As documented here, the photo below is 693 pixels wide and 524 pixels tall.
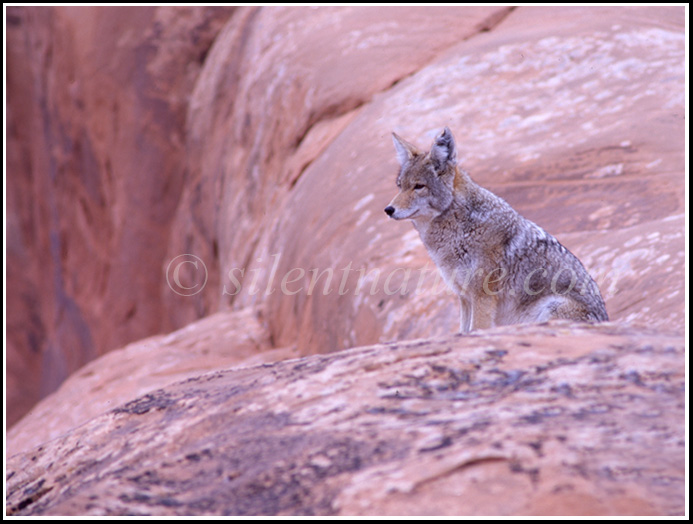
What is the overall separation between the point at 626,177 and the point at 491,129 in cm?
198

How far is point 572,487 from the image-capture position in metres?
2.82

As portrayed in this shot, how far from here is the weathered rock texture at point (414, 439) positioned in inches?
114

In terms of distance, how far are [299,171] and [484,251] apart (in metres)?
7.24

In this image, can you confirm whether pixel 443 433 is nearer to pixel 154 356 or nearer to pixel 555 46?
pixel 555 46

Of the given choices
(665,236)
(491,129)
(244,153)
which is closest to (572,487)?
(665,236)

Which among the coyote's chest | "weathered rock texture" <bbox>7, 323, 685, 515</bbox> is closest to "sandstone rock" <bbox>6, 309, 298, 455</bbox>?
the coyote's chest

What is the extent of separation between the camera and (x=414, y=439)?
128 inches

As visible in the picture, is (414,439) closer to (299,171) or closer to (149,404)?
(149,404)

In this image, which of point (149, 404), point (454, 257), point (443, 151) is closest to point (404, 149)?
point (443, 151)

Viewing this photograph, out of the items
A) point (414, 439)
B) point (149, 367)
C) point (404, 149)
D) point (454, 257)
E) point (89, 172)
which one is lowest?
point (149, 367)

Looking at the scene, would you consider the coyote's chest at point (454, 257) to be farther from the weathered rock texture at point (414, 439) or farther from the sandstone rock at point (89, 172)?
the sandstone rock at point (89, 172)

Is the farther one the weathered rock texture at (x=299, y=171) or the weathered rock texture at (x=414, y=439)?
the weathered rock texture at (x=299, y=171)

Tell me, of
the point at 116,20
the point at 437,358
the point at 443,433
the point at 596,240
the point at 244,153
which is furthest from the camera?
the point at 116,20

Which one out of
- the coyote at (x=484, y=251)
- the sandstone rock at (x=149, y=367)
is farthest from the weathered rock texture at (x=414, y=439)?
the sandstone rock at (x=149, y=367)
